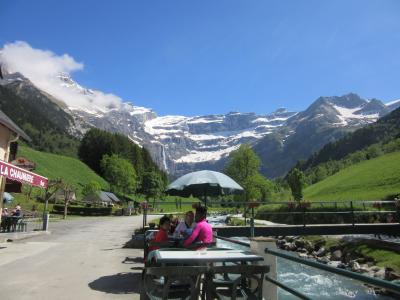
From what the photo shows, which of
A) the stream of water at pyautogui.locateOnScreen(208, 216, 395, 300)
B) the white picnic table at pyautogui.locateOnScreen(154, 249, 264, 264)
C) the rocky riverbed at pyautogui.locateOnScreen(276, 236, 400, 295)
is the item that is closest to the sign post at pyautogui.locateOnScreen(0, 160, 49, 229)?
the stream of water at pyautogui.locateOnScreen(208, 216, 395, 300)

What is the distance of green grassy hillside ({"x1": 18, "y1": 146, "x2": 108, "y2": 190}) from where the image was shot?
87.6 meters

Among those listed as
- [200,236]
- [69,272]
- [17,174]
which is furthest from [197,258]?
[17,174]

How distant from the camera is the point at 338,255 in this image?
25.7 metres

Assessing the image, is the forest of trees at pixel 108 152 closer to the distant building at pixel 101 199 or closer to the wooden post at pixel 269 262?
the distant building at pixel 101 199

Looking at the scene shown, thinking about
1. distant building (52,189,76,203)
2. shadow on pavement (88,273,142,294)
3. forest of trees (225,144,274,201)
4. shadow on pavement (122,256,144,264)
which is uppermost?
forest of trees (225,144,274,201)

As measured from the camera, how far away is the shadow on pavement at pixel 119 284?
31.8 feet

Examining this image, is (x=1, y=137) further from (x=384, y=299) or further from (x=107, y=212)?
(x=107, y=212)

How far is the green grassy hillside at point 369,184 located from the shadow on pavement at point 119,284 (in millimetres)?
50932

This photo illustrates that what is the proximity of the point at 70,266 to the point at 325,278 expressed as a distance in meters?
13.3

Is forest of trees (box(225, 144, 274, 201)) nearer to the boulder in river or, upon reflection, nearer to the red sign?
the boulder in river

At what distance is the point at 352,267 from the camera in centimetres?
2188

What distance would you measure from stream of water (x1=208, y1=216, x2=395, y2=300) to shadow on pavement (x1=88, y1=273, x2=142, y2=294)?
5711 mm

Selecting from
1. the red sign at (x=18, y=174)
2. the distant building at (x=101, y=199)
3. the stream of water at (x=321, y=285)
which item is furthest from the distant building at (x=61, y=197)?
the stream of water at (x=321, y=285)

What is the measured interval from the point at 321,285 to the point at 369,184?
185 feet
